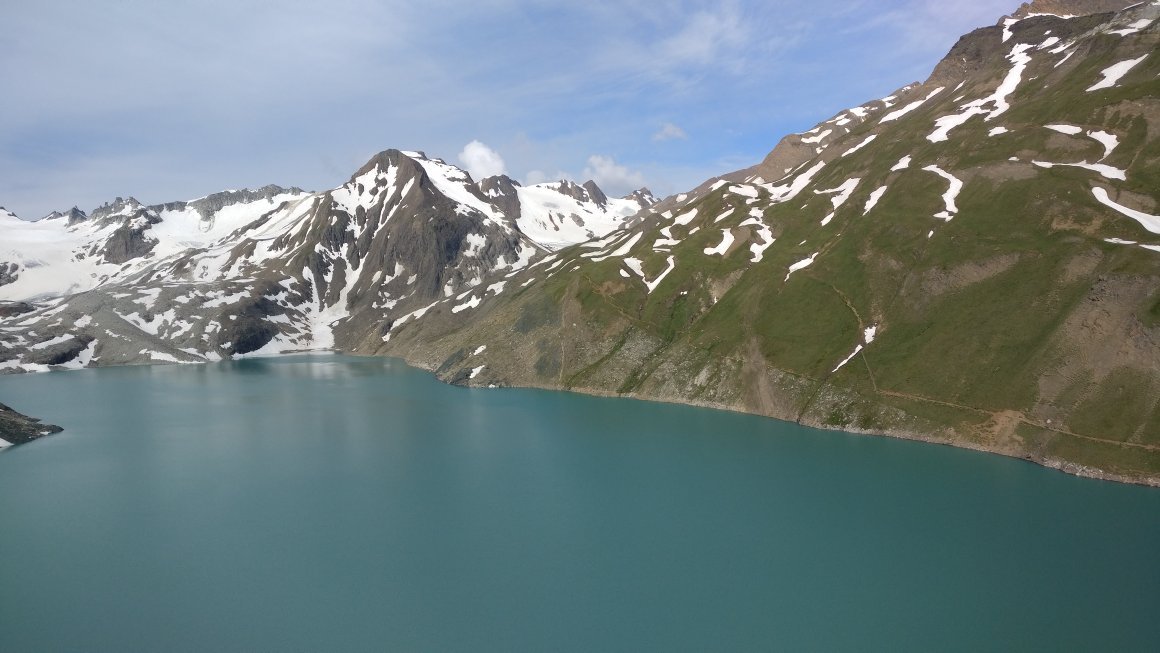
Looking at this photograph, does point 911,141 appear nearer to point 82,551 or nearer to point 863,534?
point 863,534

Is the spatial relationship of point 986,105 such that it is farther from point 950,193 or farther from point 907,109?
point 907,109

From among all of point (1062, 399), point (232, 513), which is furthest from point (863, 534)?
point (232, 513)

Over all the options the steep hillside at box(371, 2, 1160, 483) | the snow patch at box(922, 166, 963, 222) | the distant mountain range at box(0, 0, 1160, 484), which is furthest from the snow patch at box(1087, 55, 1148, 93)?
the snow patch at box(922, 166, 963, 222)

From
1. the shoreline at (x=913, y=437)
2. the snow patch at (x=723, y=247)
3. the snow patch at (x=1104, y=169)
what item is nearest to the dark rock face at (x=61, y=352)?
the shoreline at (x=913, y=437)

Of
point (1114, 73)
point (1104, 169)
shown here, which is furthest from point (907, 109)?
point (1104, 169)

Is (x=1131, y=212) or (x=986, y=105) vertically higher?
(x=986, y=105)

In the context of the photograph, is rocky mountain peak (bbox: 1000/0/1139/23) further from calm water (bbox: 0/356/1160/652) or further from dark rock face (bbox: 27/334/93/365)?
dark rock face (bbox: 27/334/93/365)
